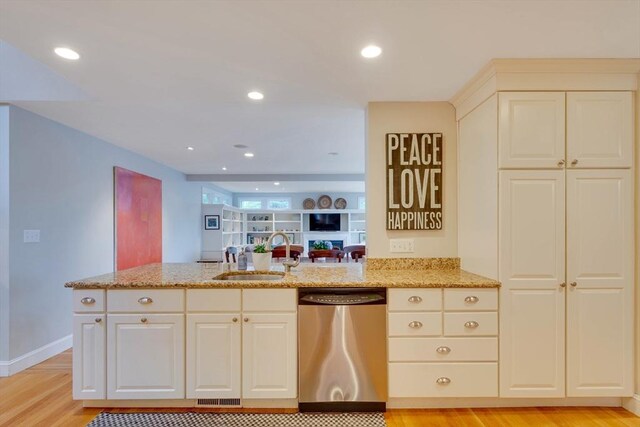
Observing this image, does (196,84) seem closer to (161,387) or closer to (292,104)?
(292,104)

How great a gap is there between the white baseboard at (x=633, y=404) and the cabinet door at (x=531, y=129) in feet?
5.12

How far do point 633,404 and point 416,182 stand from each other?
200 cm

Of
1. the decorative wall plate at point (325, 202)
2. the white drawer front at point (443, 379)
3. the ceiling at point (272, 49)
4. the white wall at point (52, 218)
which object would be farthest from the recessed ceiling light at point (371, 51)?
the decorative wall plate at point (325, 202)

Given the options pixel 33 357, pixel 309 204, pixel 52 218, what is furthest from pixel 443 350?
pixel 309 204

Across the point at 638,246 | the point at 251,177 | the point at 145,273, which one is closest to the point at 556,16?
the point at 638,246

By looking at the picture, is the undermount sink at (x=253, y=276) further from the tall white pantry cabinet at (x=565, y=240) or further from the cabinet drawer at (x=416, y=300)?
the tall white pantry cabinet at (x=565, y=240)

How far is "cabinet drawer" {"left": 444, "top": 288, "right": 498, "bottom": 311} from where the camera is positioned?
7.11 feet

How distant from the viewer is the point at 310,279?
228cm

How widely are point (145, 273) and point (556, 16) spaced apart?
3019mm

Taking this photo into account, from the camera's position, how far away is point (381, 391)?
7.14 feet

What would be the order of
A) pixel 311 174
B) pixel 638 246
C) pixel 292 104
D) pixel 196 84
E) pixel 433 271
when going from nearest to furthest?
pixel 638 246
pixel 196 84
pixel 433 271
pixel 292 104
pixel 311 174

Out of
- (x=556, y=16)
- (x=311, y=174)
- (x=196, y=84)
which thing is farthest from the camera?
(x=311, y=174)

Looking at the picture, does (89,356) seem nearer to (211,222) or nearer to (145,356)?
(145,356)

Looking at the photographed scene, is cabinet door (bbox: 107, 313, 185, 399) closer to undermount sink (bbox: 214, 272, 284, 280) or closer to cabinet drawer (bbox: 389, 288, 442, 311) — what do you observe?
undermount sink (bbox: 214, 272, 284, 280)
